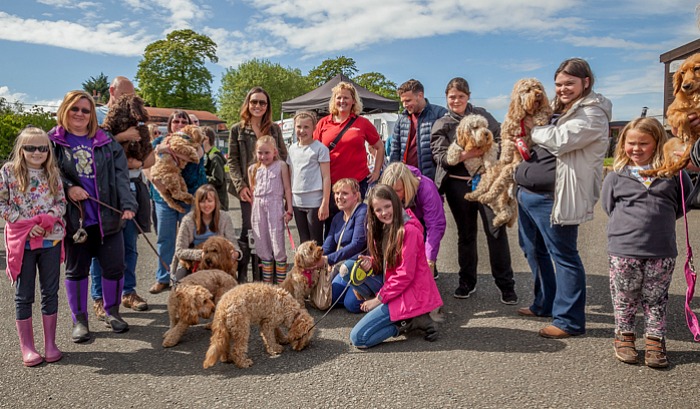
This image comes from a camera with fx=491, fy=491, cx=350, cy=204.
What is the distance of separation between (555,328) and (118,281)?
358cm

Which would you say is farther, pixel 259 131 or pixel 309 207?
pixel 259 131

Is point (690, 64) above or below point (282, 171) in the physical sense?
above

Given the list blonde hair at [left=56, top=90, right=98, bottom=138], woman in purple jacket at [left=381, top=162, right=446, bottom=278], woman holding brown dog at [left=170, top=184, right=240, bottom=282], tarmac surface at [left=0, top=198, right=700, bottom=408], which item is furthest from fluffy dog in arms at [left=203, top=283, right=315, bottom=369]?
blonde hair at [left=56, top=90, right=98, bottom=138]

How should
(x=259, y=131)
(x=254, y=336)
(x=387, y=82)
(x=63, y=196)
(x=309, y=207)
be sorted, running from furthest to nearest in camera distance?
(x=387, y=82) < (x=259, y=131) < (x=309, y=207) < (x=254, y=336) < (x=63, y=196)

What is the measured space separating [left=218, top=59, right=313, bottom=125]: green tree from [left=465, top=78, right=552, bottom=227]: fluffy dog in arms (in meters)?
50.1

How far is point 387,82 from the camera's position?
57812mm

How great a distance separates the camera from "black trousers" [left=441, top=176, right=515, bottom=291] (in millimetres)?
4629

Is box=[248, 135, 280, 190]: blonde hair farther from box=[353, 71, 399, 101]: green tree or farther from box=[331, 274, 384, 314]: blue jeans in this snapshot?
box=[353, 71, 399, 101]: green tree

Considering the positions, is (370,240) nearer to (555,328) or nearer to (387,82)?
(555,328)

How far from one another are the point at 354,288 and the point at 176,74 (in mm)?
49975

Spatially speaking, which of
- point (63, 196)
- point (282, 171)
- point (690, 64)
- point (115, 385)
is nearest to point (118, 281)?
point (63, 196)

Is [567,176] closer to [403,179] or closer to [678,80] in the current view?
[678,80]

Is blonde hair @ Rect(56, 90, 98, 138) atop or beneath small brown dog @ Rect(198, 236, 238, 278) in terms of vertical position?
atop

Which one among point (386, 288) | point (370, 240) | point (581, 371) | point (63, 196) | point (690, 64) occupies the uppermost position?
point (690, 64)
